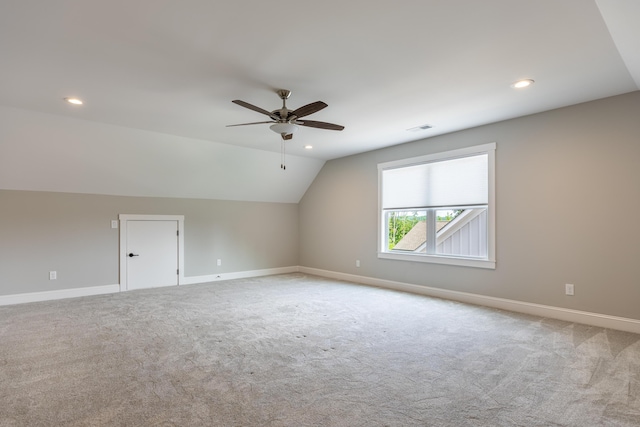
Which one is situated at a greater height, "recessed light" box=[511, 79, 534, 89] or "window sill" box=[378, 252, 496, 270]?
"recessed light" box=[511, 79, 534, 89]

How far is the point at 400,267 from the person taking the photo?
5871 mm

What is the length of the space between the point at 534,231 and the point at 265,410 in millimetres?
3914

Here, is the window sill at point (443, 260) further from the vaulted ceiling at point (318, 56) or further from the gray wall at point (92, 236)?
the gray wall at point (92, 236)

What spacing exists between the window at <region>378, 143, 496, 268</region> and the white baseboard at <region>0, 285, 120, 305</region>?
4.78 metres

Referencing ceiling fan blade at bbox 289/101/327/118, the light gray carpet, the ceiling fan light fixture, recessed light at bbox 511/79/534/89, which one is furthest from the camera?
the ceiling fan light fixture

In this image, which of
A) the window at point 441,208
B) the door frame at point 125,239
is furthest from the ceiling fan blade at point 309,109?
the door frame at point 125,239

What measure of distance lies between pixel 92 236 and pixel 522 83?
643cm

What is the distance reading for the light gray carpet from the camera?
2096mm

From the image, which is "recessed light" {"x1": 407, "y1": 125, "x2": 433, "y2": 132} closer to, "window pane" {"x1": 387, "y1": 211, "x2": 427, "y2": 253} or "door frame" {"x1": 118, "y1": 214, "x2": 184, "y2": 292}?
"window pane" {"x1": 387, "y1": 211, "x2": 427, "y2": 253}

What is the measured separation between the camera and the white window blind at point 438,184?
4.90 meters

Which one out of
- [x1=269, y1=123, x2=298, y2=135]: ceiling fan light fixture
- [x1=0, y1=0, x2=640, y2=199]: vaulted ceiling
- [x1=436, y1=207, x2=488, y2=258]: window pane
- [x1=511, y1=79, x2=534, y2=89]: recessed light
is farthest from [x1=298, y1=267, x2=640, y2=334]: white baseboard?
[x1=269, y1=123, x2=298, y2=135]: ceiling fan light fixture

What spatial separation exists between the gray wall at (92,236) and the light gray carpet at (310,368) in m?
0.83

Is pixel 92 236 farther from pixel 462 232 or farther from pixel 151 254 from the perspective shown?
pixel 462 232

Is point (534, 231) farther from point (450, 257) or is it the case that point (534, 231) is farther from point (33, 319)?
point (33, 319)
